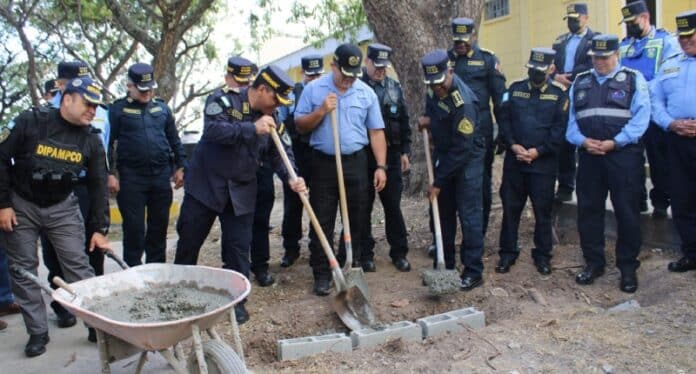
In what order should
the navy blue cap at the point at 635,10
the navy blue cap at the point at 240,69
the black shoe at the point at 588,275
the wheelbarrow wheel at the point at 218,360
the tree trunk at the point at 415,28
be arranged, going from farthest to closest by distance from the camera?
1. the tree trunk at the point at 415,28
2. the navy blue cap at the point at 635,10
3. the black shoe at the point at 588,275
4. the navy blue cap at the point at 240,69
5. the wheelbarrow wheel at the point at 218,360

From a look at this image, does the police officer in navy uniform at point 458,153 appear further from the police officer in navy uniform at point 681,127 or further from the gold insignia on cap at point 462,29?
the police officer in navy uniform at point 681,127

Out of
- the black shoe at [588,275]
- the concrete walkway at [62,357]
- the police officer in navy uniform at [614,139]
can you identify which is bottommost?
the black shoe at [588,275]

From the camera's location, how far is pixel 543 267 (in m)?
5.29

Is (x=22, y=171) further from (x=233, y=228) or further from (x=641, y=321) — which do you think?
(x=641, y=321)

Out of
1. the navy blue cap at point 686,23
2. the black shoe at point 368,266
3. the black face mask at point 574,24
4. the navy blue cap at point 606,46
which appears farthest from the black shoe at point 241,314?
the black face mask at point 574,24

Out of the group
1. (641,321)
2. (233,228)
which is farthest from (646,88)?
(233,228)

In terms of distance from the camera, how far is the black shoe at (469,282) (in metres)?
4.98

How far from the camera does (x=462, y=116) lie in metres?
4.81

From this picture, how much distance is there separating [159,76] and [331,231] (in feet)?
21.1

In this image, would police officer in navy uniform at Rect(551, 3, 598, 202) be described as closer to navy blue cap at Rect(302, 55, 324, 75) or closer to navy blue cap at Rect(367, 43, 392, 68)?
navy blue cap at Rect(367, 43, 392, 68)

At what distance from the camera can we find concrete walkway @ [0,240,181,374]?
13.4ft

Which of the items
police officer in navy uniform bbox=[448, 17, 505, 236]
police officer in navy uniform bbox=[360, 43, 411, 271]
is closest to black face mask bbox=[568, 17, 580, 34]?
police officer in navy uniform bbox=[448, 17, 505, 236]

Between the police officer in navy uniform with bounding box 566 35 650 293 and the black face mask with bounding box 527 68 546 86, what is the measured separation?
291 mm

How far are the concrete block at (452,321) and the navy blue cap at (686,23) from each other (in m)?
2.63
